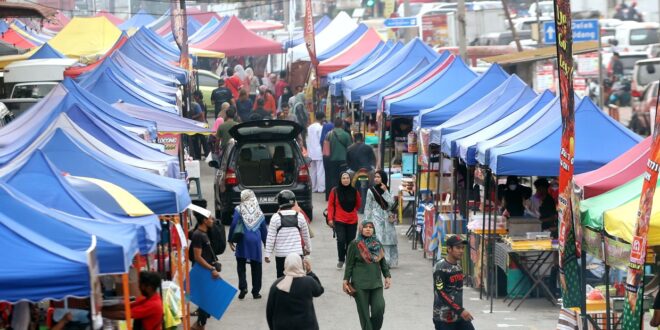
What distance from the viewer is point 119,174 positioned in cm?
1234

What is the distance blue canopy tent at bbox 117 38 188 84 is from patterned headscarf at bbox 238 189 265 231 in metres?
12.6

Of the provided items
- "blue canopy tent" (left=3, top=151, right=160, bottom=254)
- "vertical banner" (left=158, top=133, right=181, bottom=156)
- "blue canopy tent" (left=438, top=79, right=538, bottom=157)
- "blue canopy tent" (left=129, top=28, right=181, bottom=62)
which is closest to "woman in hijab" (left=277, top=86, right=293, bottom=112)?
"blue canopy tent" (left=129, top=28, right=181, bottom=62)

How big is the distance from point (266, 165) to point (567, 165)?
417 inches

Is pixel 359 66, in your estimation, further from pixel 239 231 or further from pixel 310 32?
pixel 239 231

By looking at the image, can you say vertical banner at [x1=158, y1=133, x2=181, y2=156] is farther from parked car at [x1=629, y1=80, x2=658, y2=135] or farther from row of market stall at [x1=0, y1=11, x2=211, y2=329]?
parked car at [x1=629, y1=80, x2=658, y2=135]

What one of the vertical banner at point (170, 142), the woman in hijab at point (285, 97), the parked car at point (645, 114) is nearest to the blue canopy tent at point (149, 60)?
the woman in hijab at point (285, 97)

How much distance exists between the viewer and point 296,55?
46.3 meters

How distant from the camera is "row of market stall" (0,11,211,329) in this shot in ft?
27.2

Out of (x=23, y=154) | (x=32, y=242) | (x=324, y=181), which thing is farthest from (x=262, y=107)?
(x=32, y=242)

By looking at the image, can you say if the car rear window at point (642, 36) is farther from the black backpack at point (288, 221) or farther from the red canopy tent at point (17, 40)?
the black backpack at point (288, 221)

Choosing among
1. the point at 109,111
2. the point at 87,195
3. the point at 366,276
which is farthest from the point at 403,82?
the point at 87,195

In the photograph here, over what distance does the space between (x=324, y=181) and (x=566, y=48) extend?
1509cm

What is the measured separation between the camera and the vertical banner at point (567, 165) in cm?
1171

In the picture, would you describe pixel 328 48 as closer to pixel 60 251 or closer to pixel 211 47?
pixel 211 47
